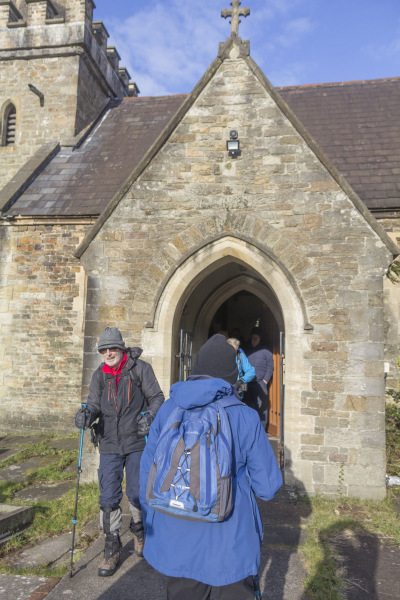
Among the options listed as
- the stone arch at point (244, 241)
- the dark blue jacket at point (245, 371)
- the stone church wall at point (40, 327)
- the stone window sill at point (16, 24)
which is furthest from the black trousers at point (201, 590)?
the stone window sill at point (16, 24)

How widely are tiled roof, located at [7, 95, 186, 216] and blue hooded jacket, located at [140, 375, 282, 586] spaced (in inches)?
327

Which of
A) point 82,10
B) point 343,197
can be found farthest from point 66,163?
point 343,197

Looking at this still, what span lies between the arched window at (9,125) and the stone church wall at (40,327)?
13.2 ft

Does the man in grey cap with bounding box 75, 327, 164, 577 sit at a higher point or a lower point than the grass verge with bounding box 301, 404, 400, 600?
higher

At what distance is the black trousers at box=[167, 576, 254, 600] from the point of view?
212 centimetres

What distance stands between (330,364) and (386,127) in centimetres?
743

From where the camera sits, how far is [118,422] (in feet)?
12.3

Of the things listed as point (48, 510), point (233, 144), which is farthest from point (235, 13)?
point (48, 510)

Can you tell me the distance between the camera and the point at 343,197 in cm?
568

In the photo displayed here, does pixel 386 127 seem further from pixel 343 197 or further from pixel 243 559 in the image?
pixel 243 559

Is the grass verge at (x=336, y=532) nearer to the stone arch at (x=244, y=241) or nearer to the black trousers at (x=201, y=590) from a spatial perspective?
the black trousers at (x=201, y=590)

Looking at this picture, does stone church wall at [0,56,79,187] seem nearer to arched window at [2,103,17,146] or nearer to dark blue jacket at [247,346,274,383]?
arched window at [2,103,17,146]

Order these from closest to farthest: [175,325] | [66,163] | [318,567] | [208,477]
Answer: [208,477] → [318,567] → [175,325] → [66,163]

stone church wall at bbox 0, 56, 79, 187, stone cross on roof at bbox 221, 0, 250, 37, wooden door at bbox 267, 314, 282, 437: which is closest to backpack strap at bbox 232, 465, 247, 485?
stone cross on roof at bbox 221, 0, 250, 37
